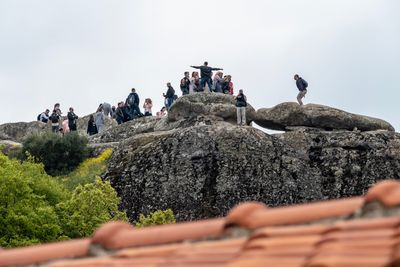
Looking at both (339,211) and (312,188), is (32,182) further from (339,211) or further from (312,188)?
(339,211)

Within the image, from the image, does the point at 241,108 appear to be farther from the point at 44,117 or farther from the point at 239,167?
the point at 44,117

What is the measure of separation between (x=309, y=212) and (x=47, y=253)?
184cm

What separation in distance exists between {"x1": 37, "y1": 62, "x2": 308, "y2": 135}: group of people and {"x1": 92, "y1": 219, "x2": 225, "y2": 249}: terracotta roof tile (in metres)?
40.8

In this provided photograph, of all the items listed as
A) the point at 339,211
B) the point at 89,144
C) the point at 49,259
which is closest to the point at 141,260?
the point at 49,259

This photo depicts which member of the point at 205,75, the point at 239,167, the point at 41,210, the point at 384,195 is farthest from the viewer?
the point at 205,75

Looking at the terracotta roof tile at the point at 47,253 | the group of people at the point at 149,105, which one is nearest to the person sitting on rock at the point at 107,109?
the group of people at the point at 149,105

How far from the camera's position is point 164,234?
261 inches

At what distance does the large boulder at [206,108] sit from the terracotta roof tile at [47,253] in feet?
133

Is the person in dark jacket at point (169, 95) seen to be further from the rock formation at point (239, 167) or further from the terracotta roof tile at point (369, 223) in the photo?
the terracotta roof tile at point (369, 223)

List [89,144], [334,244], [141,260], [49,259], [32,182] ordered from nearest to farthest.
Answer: [334,244]
[141,260]
[49,259]
[32,182]
[89,144]

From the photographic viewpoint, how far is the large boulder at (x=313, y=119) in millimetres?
47375

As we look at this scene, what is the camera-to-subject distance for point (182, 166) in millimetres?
39344

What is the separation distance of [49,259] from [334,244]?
2.14m

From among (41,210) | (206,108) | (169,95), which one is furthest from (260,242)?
(169,95)
